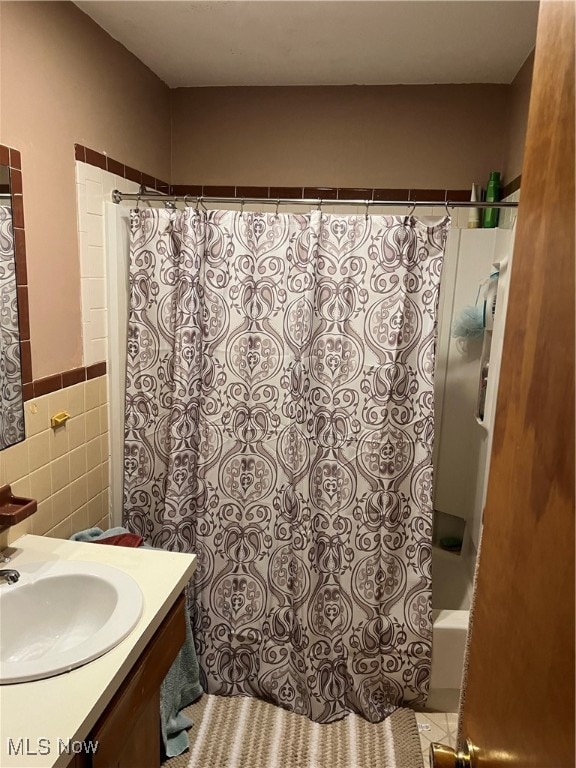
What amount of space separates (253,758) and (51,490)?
3.90ft

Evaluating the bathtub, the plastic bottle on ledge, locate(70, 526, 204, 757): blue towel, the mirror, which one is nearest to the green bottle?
the plastic bottle on ledge

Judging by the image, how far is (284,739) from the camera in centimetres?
196

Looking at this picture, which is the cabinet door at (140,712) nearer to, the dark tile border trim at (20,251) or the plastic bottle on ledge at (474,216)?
the dark tile border trim at (20,251)

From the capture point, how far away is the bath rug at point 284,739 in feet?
6.13

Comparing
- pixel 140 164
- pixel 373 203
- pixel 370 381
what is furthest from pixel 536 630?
pixel 140 164

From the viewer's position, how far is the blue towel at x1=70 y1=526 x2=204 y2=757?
1876 millimetres

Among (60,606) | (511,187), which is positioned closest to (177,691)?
(60,606)

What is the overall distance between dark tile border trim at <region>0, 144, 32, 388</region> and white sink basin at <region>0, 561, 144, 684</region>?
0.57 m

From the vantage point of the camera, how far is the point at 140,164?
2270 mm

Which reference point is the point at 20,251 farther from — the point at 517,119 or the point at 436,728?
the point at 436,728

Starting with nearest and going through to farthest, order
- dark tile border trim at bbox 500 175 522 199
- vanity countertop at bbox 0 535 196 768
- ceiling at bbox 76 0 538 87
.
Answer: vanity countertop at bbox 0 535 196 768, ceiling at bbox 76 0 538 87, dark tile border trim at bbox 500 175 522 199

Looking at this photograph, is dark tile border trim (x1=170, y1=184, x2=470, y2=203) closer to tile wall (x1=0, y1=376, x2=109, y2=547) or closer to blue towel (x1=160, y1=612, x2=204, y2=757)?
tile wall (x1=0, y1=376, x2=109, y2=547)

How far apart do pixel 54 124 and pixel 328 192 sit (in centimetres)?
131

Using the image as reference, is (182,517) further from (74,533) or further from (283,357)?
(283,357)
